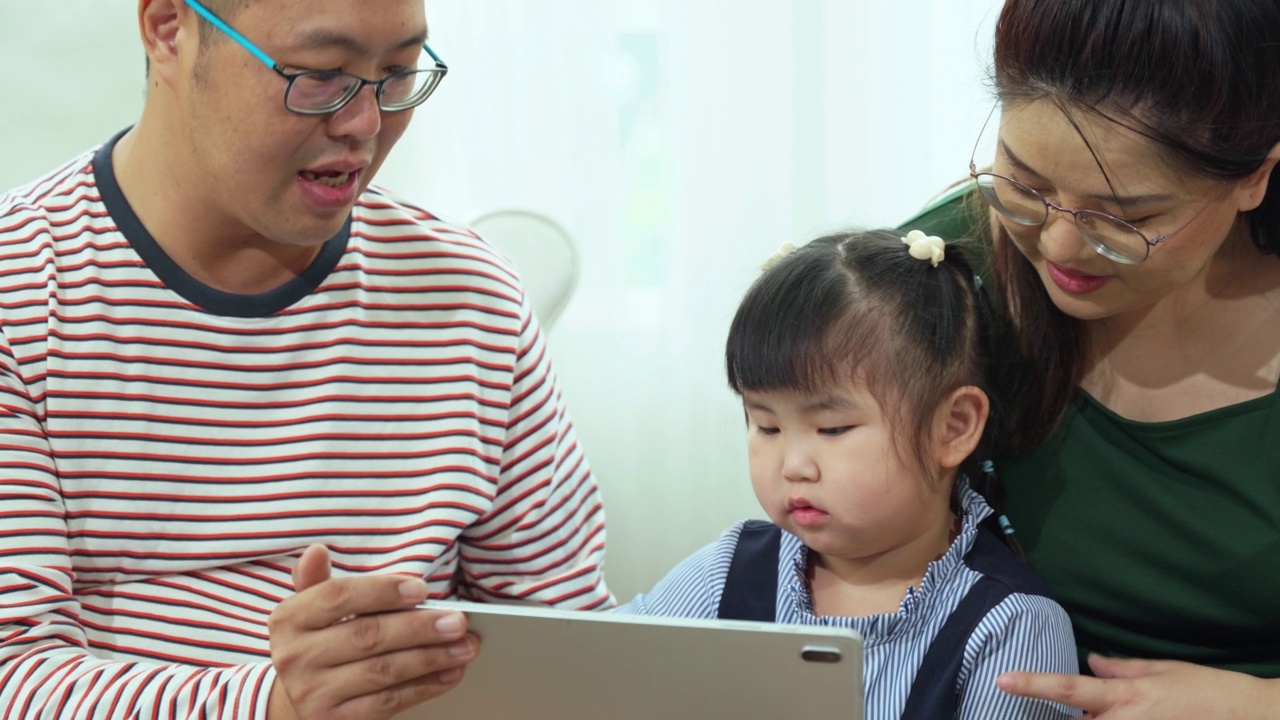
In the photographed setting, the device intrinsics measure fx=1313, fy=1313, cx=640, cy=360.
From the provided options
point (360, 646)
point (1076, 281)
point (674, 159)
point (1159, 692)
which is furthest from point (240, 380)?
point (674, 159)

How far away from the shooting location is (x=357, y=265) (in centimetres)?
142

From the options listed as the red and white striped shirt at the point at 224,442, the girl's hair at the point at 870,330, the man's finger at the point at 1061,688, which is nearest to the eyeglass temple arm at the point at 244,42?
the red and white striped shirt at the point at 224,442

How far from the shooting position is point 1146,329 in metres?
1.38

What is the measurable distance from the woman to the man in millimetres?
553

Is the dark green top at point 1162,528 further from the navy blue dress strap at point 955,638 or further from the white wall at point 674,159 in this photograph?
the white wall at point 674,159

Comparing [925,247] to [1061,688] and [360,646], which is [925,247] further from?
[360,646]

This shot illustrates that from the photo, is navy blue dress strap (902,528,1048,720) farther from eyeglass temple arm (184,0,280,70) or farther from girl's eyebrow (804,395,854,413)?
eyeglass temple arm (184,0,280,70)

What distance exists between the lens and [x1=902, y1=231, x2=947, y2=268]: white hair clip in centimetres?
133

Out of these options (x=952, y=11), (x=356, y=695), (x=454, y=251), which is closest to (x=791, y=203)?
(x=952, y=11)

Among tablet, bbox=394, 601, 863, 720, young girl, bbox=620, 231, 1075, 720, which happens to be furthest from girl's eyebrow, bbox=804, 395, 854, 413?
tablet, bbox=394, 601, 863, 720

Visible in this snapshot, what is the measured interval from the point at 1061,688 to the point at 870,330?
14.6 inches

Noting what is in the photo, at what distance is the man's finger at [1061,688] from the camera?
3.68 ft

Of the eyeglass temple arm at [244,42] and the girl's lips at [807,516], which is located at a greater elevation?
the eyeglass temple arm at [244,42]

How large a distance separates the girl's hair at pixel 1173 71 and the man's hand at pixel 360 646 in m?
0.70
